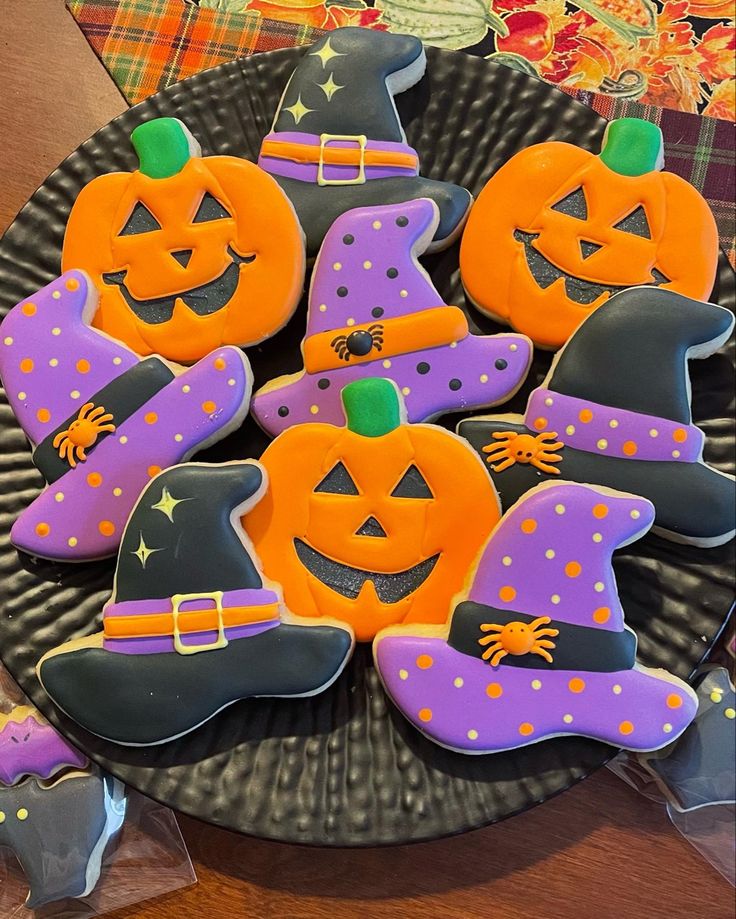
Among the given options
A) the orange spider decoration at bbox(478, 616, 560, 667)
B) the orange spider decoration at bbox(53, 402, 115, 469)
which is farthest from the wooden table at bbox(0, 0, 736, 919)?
the orange spider decoration at bbox(53, 402, 115, 469)

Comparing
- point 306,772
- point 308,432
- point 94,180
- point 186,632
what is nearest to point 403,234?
point 308,432

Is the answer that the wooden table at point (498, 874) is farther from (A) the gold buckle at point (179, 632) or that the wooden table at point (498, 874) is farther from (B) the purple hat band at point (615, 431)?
(B) the purple hat band at point (615, 431)

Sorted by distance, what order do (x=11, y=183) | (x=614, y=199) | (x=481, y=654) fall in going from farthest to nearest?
(x=11, y=183), (x=614, y=199), (x=481, y=654)

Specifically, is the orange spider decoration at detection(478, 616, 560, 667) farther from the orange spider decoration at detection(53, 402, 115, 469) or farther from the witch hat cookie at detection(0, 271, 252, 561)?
the orange spider decoration at detection(53, 402, 115, 469)

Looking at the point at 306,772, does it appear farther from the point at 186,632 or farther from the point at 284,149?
the point at 284,149

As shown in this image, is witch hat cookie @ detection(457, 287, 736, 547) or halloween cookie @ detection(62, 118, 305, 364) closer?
witch hat cookie @ detection(457, 287, 736, 547)

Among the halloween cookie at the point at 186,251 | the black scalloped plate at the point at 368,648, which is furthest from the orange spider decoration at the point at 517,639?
the halloween cookie at the point at 186,251

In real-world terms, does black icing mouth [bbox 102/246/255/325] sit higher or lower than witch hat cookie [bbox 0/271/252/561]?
higher
